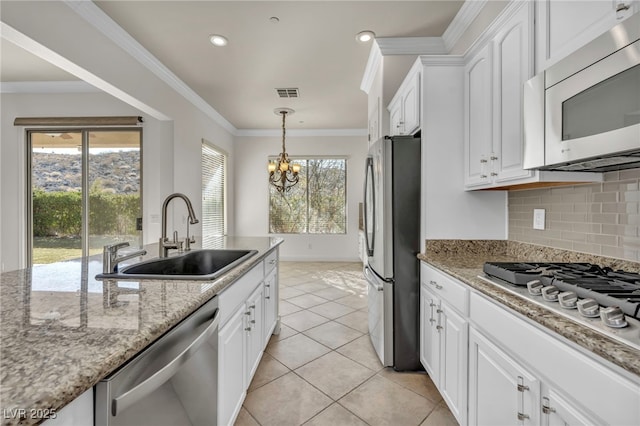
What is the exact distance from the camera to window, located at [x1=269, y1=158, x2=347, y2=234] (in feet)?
21.5

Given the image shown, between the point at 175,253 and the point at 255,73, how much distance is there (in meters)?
2.66

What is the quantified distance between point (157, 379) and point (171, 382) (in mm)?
182

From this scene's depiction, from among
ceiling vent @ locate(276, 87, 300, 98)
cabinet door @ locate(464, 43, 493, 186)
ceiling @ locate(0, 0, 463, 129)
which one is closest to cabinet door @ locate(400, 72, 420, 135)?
cabinet door @ locate(464, 43, 493, 186)

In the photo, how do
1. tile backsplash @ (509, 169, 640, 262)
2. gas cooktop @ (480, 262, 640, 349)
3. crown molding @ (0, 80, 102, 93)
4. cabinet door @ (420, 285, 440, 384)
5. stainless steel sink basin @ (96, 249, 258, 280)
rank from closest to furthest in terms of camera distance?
gas cooktop @ (480, 262, 640, 349)
tile backsplash @ (509, 169, 640, 262)
stainless steel sink basin @ (96, 249, 258, 280)
cabinet door @ (420, 285, 440, 384)
crown molding @ (0, 80, 102, 93)

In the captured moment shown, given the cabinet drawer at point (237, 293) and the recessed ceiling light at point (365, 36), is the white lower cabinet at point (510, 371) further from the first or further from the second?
the recessed ceiling light at point (365, 36)

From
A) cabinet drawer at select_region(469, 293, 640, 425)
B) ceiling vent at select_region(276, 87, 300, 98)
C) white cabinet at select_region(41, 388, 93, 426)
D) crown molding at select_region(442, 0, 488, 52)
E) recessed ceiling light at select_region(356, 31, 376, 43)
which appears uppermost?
ceiling vent at select_region(276, 87, 300, 98)

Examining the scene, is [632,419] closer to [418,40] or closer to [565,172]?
[565,172]

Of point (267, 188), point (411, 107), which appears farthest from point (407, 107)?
point (267, 188)

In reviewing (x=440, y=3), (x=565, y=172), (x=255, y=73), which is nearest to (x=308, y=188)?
(x=255, y=73)

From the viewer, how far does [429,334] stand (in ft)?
6.44

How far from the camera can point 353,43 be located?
298 centimetres

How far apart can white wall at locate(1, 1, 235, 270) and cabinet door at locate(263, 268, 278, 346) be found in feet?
7.03

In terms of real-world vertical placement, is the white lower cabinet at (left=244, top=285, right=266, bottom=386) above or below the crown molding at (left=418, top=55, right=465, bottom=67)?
below

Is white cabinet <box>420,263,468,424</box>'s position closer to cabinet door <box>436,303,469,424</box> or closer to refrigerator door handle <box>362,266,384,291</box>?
cabinet door <box>436,303,469,424</box>
